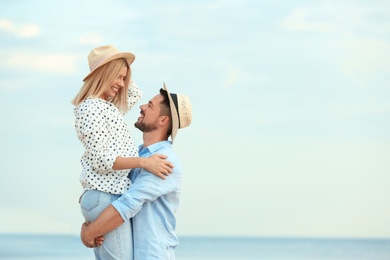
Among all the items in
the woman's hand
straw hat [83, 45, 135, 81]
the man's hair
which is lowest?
the woman's hand

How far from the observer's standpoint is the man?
457 centimetres

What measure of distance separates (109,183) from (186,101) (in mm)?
636

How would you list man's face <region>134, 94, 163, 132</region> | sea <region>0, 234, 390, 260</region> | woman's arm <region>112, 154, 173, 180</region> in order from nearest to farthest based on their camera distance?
woman's arm <region>112, 154, 173, 180</region>
man's face <region>134, 94, 163, 132</region>
sea <region>0, 234, 390, 260</region>

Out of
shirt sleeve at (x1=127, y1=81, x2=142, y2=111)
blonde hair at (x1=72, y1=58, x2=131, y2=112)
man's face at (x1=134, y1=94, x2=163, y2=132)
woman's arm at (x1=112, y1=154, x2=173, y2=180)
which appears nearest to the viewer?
woman's arm at (x1=112, y1=154, x2=173, y2=180)

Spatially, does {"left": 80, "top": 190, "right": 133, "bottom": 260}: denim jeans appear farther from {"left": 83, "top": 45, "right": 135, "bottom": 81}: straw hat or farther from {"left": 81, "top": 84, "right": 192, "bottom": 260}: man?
{"left": 83, "top": 45, "right": 135, "bottom": 81}: straw hat

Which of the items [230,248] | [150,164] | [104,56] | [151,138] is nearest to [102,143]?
[150,164]

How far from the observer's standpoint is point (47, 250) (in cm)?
2420

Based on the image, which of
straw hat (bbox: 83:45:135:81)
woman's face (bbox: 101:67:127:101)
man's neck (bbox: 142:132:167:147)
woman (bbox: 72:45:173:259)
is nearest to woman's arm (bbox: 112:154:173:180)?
woman (bbox: 72:45:173:259)

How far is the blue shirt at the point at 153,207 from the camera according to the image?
4.58m

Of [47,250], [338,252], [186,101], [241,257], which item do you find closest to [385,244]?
[338,252]

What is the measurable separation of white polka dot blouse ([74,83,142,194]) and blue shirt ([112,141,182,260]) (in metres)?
0.10

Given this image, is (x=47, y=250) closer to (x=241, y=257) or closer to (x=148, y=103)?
(x=241, y=257)

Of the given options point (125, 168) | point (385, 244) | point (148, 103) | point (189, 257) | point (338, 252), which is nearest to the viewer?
point (125, 168)

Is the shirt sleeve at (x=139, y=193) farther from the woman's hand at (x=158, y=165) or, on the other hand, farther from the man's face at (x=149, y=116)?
the man's face at (x=149, y=116)
